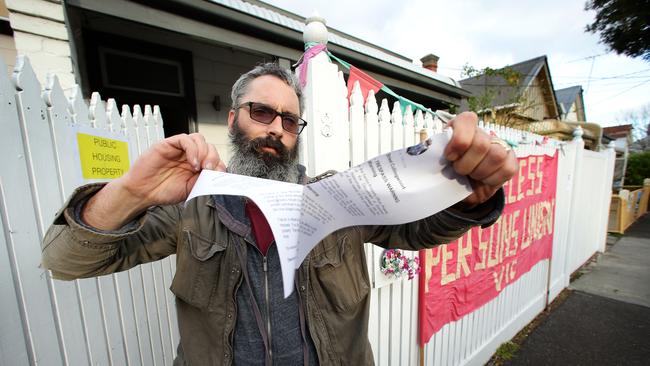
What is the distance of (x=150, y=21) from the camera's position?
8.25 ft

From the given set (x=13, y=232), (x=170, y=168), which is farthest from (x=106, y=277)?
(x=170, y=168)

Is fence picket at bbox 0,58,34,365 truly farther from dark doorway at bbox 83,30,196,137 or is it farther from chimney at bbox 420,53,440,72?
chimney at bbox 420,53,440,72

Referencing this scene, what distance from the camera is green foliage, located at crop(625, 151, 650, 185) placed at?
15.5 metres

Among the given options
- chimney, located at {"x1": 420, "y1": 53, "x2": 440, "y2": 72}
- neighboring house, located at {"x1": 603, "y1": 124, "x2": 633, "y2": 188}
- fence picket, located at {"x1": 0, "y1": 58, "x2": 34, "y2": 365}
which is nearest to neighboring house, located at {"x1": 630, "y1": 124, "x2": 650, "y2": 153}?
neighboring house, located at {"x1": 603, "y1": 124, "x2": 633, "y2": 188}

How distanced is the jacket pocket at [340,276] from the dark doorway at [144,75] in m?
3.43

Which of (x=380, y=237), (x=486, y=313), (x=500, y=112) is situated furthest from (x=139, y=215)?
(x=500, y=112)

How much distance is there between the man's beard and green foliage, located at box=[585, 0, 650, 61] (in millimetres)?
5948

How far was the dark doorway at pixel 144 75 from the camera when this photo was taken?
10.3 feet

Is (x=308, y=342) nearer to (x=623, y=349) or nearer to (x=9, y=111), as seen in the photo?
(x=9, y=111)

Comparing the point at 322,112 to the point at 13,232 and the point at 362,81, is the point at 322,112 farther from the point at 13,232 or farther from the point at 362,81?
the point at 13,232

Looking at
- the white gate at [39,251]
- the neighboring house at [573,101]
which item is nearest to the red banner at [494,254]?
the white gate at [39,251]

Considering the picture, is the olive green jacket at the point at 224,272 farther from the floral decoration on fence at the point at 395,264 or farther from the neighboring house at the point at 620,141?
the neighboring house at the point at 620,141

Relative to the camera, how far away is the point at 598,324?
3.64m

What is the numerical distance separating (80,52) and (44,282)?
293 cm
